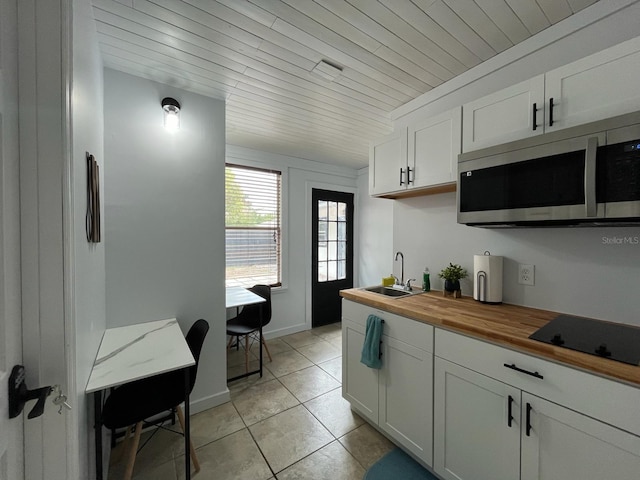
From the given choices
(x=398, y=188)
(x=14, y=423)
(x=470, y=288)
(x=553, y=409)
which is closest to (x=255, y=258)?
(x=398, y=188)

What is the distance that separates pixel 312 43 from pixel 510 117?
4.30 feet

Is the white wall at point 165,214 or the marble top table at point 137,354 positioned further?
the white wall at point 165,214

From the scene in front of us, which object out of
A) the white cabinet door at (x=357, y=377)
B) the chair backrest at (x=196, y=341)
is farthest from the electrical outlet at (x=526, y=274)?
the chair backrest at (x=196, y=341)

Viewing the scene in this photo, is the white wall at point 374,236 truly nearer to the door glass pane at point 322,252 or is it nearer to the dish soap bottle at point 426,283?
the door glass pane at point 322,252

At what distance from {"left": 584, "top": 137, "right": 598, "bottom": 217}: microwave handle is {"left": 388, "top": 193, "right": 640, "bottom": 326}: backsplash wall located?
1.38 feet

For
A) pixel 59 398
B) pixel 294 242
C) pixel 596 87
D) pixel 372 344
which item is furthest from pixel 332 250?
pixel 59 398

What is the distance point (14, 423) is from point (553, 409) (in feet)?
6.15

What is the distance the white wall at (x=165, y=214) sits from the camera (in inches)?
71.9

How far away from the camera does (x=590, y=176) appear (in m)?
1.16

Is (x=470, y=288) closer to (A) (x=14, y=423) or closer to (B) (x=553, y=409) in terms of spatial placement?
(B) (x=553, y=409)

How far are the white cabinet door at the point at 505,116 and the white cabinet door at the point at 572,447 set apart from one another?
140 cm

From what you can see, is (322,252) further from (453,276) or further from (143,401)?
(143,401)

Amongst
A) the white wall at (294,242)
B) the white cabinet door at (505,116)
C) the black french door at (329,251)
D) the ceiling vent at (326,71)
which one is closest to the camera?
the white cabinet door at (505,116)

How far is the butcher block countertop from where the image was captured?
37.2 inches
